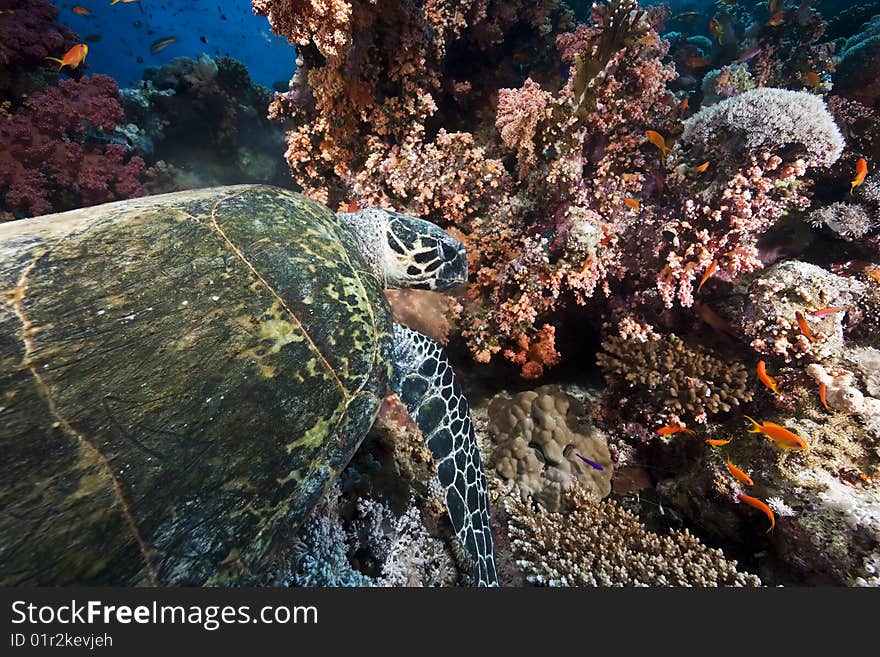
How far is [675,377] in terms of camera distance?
7.74 ft

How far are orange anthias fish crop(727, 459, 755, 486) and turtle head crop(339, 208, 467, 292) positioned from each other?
1771 mm

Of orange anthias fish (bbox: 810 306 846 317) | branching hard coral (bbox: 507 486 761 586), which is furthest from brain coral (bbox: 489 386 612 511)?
orange anthias fish (bbox: 810 306 846 317)

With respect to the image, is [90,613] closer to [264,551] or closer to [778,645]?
[264,551]

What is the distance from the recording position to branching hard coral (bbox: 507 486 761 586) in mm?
1814

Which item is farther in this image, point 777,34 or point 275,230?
point 777,34

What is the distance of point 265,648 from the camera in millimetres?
1151

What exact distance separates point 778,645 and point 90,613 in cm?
225

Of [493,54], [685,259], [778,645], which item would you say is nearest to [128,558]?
[778,645]

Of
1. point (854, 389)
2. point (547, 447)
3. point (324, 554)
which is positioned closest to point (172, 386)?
point (324, 554)

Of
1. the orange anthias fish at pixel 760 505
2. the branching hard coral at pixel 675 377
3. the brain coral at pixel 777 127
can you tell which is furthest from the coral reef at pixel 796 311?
the orange anthias fish at pixel 760 505

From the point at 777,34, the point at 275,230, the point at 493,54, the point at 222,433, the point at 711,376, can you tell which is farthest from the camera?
the point at 777,34

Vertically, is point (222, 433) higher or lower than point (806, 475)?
higher

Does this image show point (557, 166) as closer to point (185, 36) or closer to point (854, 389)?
point (854, 389)

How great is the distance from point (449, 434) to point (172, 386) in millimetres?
1245
